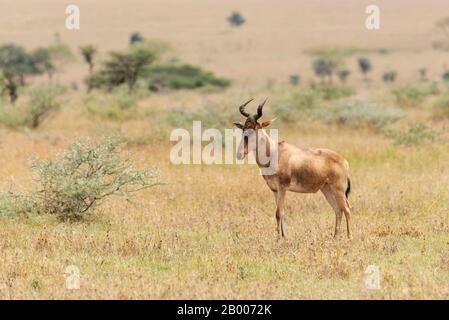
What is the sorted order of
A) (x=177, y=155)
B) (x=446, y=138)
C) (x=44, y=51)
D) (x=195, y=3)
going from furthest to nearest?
(x=195, y=3), (x=44, y=51), (x=446, y=138), (x=177, y=155)

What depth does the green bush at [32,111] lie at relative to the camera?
24.1 meters

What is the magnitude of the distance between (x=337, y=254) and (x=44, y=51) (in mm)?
51355

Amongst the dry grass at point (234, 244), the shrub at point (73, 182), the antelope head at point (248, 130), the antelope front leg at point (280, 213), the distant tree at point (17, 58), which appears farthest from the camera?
the distant tree at point (17, 58)

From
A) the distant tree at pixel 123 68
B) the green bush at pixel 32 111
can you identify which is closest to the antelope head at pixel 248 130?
the green bush at pixel 32 111

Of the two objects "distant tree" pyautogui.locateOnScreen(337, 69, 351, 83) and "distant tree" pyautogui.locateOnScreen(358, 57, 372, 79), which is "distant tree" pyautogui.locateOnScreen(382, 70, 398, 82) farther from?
"distant tree" pyautogui.locateOnScreen(358, 57, 372, 79)

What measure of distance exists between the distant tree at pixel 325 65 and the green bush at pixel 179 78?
1287 centimetres

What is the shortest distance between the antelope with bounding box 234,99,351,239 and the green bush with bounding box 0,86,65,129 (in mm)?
15712

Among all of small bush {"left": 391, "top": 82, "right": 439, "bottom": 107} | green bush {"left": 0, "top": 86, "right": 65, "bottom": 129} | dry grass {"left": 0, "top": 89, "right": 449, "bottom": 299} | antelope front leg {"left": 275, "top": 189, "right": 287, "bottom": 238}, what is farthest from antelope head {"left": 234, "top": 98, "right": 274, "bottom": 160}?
small bush {"left": 391, "top": 82, "right": 439, "bottom": 107}

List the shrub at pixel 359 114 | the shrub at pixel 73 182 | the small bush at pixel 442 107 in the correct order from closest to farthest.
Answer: the shrub at pixel 73 182 < the shrub at pixel 359 114 < the small bush at pixel 442 107

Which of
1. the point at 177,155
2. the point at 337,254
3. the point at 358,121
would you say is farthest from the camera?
the point at 358,121

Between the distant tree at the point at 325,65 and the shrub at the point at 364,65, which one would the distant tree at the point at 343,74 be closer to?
the distant tree at the point at 325,65

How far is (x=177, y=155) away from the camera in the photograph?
1781cm

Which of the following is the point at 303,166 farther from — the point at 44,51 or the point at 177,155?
the point at 44,51

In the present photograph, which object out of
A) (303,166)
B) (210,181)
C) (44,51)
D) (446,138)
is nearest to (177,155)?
(210,181)
